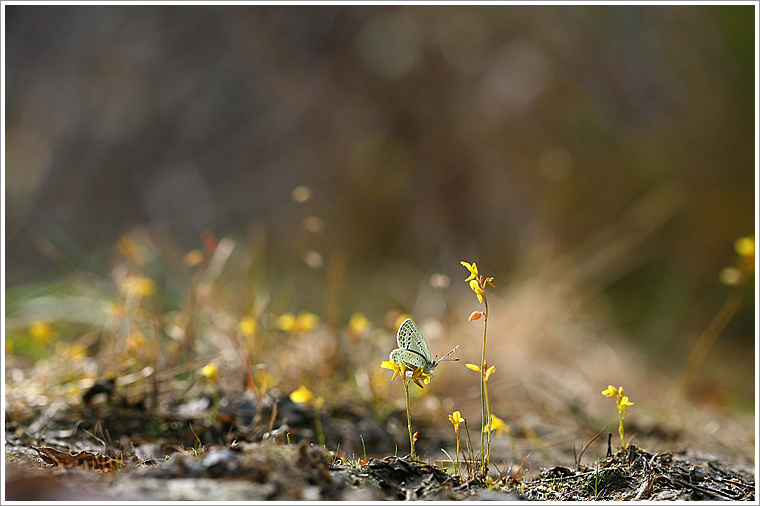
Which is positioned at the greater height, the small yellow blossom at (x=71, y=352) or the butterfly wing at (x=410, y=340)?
the small yellow blossom at (x=71, y=352)

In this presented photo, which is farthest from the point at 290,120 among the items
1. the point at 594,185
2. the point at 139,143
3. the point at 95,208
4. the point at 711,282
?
the point at 711,282

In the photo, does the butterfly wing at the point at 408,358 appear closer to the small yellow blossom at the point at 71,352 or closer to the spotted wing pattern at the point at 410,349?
the spotted wing pattern at the point at 410,349

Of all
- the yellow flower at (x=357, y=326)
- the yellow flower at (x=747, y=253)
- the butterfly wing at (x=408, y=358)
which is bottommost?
the butterfly wing at (x=408, y=358)

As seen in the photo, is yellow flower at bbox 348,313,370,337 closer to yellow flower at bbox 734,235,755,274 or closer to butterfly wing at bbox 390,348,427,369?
butterfly wing at bbox 390,348,427,369

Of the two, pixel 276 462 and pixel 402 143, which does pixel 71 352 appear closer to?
pixel 276 462

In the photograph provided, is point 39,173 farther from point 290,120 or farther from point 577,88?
point 577,88

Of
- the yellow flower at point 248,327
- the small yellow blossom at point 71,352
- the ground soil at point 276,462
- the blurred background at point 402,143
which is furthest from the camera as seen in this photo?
the blurred background at point 402,143

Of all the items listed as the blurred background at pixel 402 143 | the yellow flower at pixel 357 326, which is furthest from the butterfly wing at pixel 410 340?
the blurred background at pixel 402 143
